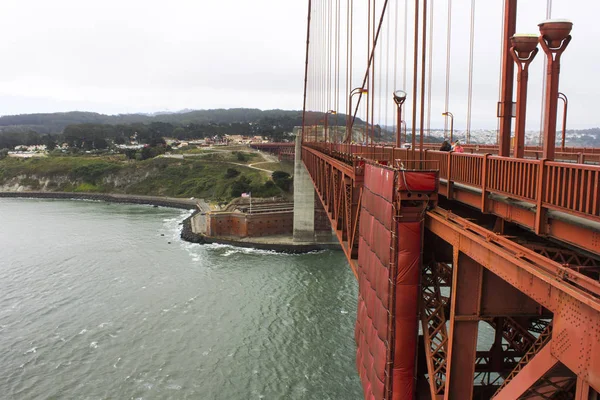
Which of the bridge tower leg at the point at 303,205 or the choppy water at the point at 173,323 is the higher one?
the bridge tower leg at the point at 303,205

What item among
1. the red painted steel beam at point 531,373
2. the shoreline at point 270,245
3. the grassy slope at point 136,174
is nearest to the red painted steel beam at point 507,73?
the red painted steel beam at point 531,373

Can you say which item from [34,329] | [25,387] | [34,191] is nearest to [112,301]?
[34,329]

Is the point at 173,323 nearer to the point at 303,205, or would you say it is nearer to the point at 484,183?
the point at 484,183

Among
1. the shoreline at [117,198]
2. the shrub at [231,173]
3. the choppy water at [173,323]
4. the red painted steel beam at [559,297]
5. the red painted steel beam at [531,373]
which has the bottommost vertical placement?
the choppy water at [173,323]

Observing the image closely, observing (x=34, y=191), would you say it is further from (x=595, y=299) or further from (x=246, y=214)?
(x=595, y=299)

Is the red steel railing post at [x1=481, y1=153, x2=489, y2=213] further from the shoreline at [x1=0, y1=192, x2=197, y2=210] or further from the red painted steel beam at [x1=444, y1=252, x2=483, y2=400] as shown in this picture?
the shoreline at [x1=0, y1=192, x2=197, y2=210]

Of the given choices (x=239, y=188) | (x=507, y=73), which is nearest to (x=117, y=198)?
(x=239, y=188)

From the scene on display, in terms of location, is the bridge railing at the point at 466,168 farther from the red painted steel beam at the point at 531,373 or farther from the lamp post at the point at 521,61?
the red painted steel beam at the point at 531,373
